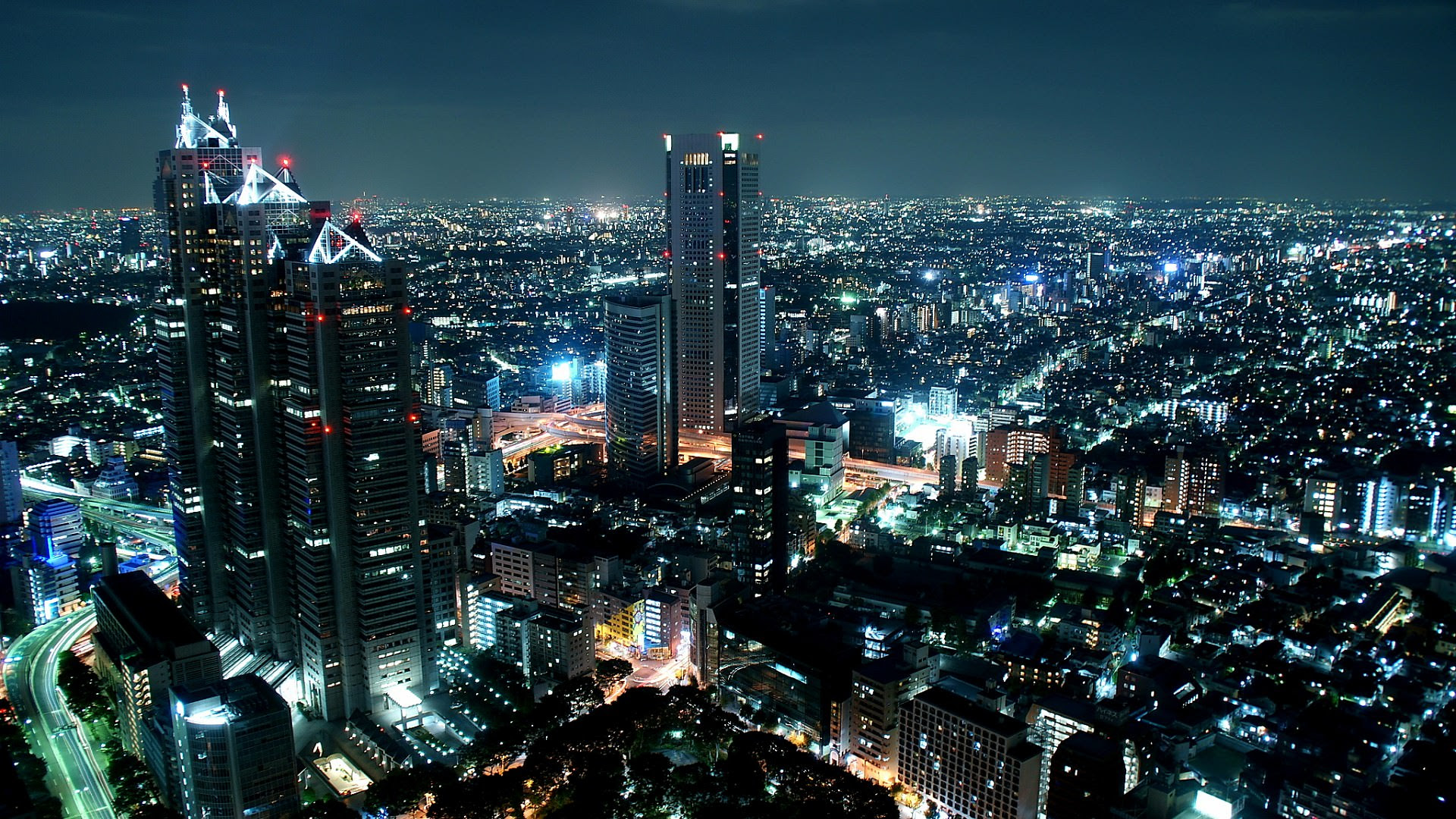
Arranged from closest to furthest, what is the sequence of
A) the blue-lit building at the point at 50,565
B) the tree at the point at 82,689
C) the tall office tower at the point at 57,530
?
the tree at the point at 82,689 → the blue-lit building at the point at 50,565 → the tall office tower at the point at 57,530

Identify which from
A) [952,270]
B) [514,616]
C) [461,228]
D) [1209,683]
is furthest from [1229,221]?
[514,616]

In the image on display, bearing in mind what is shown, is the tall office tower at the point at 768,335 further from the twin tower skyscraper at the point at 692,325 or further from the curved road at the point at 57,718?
the curved road at the point at 57,718

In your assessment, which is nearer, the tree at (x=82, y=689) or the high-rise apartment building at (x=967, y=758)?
the high-rise apartment building at (x=967, y=758)

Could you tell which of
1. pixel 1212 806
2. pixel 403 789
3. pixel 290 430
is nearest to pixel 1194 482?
pixel 1212 806

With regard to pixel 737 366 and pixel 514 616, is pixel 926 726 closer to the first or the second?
pixel 514 616

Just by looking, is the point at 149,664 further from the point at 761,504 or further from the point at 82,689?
the point at 761,504

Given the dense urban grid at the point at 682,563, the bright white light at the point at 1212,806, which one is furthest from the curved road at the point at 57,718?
the bright white light at the point at 1212,806
